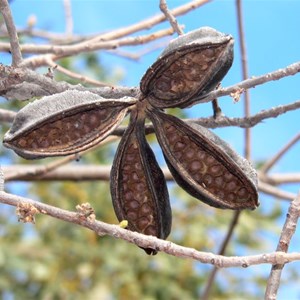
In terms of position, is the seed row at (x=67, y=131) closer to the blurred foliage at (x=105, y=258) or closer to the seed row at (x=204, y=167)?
the seed row at (x=204, y=167)

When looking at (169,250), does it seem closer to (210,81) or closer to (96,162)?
(210,81)

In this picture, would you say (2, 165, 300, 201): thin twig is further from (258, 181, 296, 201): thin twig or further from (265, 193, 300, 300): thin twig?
(265, 193, 300, 300): thin twig

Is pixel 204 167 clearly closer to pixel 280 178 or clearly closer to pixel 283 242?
pixel 283 242

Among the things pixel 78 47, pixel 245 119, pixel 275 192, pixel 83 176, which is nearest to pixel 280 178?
pixel 275 192

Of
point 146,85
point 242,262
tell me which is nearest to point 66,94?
point 146,85

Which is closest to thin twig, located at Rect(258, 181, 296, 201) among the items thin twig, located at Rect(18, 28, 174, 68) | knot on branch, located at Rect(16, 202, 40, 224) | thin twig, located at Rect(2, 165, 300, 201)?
thin twig, located at Rect(2, 165, 300, 201)
